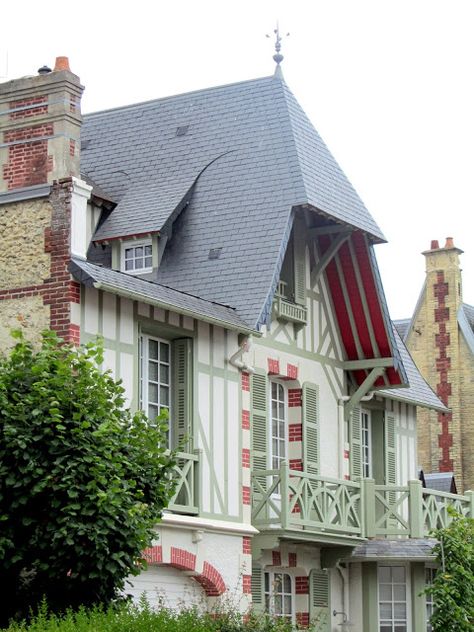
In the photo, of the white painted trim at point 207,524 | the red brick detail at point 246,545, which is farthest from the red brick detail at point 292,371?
the red brick detail at point 246,545

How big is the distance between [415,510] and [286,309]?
344cm

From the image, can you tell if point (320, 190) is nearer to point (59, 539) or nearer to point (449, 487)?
point (59, 539)

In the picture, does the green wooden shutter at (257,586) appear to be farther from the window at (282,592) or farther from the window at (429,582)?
the window at (429,582)

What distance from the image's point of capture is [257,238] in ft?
63.9

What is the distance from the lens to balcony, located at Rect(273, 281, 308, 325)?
20.5 metres

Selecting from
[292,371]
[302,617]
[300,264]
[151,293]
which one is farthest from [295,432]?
[151,293]

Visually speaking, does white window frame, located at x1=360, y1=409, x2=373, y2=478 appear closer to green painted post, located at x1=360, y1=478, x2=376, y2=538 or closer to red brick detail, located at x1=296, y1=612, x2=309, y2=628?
green painted post, located at x1=360, y1=478, x2=376, y2=538

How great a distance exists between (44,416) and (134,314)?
3.36m

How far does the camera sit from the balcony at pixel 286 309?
20.5 metres

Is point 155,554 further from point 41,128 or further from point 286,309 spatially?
point 41,128

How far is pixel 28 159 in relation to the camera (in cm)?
1708

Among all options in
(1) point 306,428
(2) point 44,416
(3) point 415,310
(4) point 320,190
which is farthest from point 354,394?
(3) point 415,310

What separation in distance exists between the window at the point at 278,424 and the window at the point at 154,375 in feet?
10.3

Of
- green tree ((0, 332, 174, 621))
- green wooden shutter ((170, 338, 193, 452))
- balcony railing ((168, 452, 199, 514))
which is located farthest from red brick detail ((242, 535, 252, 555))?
green tree ((0, 332, 174, 621))
